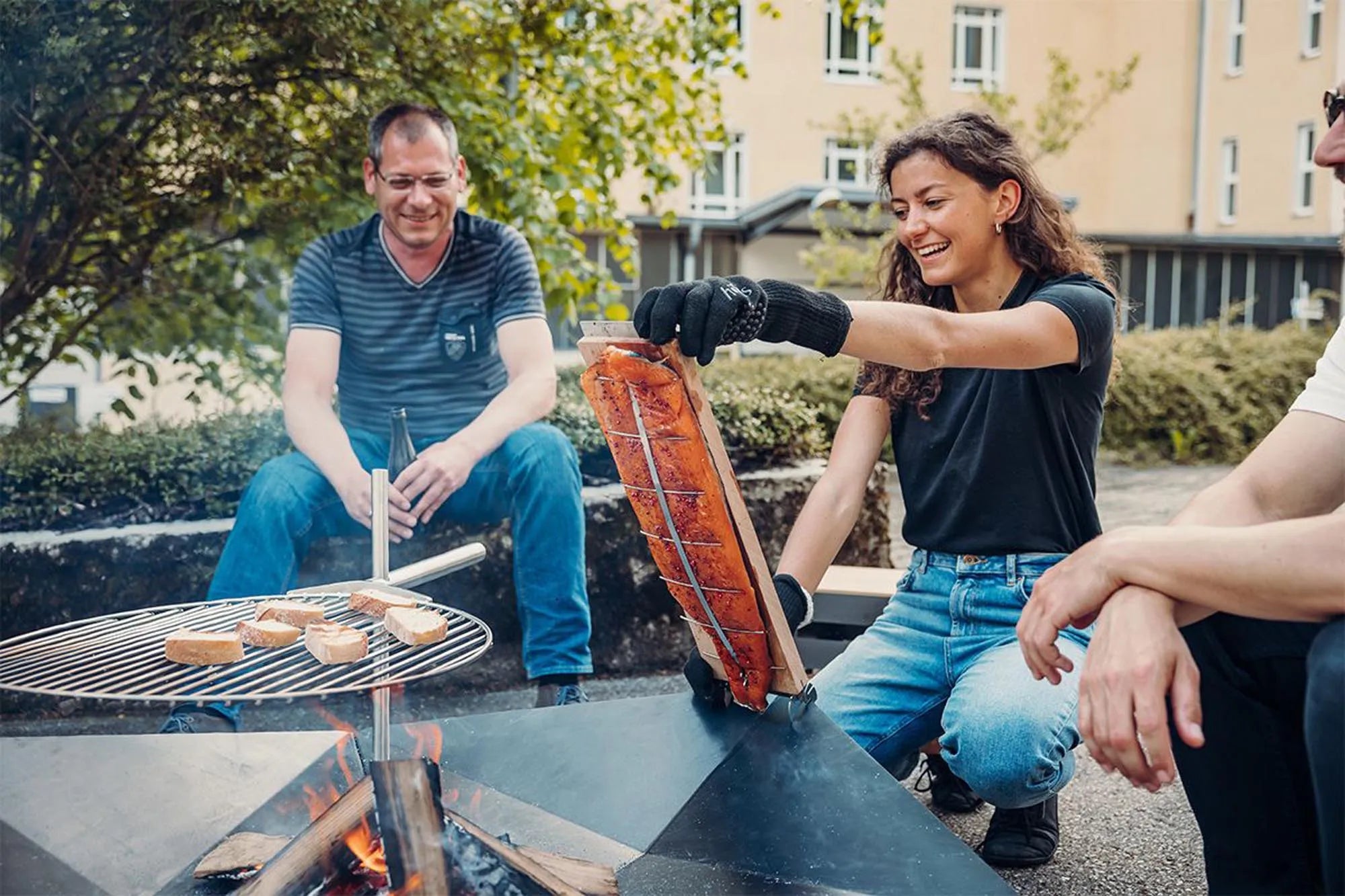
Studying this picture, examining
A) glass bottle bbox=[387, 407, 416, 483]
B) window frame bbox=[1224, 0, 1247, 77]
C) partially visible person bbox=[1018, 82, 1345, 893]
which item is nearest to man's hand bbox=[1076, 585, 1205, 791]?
partially visible person bbox=[1018, 82, 1345, 893]

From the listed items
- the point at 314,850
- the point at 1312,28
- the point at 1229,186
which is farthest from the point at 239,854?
the point at 1229,186

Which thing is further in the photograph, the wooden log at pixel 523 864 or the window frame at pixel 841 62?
the window frame at pixel 841 62

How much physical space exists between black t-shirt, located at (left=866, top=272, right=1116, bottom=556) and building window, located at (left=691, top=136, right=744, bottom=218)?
20674mm

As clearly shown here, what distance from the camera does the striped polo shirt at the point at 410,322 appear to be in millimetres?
3811

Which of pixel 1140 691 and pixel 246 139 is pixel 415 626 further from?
pixel 246 139

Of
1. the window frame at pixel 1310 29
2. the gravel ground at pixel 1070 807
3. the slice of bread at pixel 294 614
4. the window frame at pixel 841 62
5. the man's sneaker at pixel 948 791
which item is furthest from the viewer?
the window frame at pixel 841 62

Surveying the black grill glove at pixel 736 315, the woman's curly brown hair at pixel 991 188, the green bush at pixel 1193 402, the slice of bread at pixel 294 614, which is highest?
the woman's curly brown hair at pixel 991 188

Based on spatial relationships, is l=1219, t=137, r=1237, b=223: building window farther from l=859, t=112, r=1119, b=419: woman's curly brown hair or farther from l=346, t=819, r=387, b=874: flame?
l=346, t=819, r=387, b=874: flame

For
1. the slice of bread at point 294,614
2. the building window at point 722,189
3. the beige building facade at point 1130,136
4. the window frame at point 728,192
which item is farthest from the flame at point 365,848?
the building window at point 722,189

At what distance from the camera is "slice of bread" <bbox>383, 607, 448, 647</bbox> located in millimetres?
1952

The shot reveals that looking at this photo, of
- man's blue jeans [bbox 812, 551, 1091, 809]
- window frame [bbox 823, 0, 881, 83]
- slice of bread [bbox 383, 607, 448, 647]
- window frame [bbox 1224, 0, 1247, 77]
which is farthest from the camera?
window frame [bbox 823, 0, 881, 83]

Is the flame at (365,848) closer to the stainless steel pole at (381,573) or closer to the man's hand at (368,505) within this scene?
the stainless steel pole at (381,573)

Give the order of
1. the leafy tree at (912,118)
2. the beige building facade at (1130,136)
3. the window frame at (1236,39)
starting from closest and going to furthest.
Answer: the leafy tree at (912,118)
the beige building facade at (1130,136)
the window frame at (1236,39)

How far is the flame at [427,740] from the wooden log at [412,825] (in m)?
0.46
